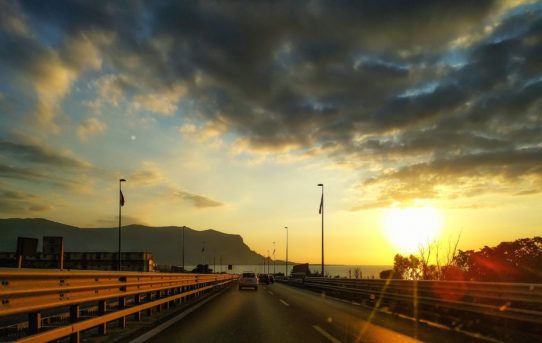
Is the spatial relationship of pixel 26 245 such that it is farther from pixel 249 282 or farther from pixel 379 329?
pixel 249 282

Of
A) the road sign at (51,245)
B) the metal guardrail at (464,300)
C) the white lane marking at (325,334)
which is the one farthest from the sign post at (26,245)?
the metal guardrail at (464,300)

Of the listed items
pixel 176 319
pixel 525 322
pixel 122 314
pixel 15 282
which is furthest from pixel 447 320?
pixel 15 282

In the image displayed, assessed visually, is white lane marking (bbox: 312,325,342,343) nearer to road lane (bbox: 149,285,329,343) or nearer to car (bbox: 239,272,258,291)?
road lane (bbox: 149,285,329,343)

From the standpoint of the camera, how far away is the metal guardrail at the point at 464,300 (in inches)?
373

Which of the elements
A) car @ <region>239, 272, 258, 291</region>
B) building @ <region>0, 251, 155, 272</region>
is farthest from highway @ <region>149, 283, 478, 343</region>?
building @ <region>0, 251, 155, 272</region>

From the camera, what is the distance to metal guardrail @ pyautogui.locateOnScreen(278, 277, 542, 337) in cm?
948

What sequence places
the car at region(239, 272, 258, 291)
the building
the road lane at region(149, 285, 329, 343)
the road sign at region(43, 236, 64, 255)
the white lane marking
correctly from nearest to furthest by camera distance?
the white lane marking
the road lane at region(149, 285, 329, 343)
the road sign at region(43, 236, 64, 255)
the car at region(239, 272, 258, 291)
the building

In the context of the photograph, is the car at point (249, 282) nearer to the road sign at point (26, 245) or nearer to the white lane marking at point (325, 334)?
the road sign at point (26, 245)

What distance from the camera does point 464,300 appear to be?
1213 centimetres

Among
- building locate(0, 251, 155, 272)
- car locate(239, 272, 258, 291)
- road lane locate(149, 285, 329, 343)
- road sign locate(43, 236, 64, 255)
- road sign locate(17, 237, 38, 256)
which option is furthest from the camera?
building locate(0, 251, 155, 272)

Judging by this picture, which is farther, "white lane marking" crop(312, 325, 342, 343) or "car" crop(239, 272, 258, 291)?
"car" crop(239, 272, 258, 291)

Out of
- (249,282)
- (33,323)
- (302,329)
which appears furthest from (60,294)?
(249,282)

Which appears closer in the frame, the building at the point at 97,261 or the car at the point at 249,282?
the car at the point at 249,282

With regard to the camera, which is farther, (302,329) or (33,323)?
(302,329)
